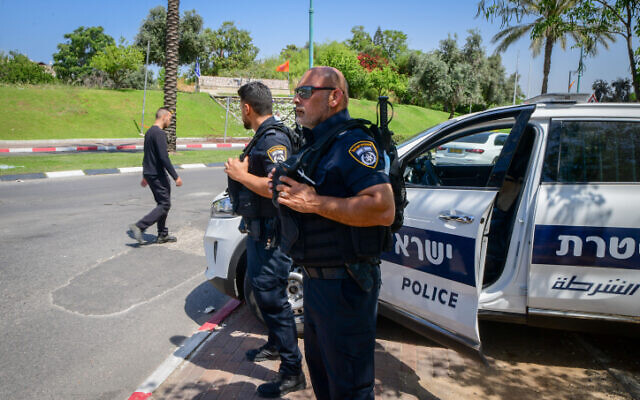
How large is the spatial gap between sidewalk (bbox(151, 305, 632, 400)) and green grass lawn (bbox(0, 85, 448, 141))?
2134 cm

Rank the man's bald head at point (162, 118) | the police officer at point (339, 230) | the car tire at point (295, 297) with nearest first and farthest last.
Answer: the police officer at point (339, 230) < the car tire at point (295, 297) < the man's bald head at point (162, 118)

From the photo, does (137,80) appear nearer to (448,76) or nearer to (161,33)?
(161,33)

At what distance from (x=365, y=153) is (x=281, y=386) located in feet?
5.83

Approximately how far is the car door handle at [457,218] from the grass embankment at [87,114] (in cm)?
2572

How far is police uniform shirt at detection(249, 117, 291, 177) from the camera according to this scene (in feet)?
9.32

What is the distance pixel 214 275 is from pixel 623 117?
10.7 feet

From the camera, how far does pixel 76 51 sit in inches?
2416

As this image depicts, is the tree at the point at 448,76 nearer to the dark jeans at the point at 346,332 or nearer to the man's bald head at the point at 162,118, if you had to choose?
the man's bald head at the point at 162,118

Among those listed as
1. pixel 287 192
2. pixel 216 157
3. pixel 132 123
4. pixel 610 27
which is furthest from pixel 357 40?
pixel 287 192

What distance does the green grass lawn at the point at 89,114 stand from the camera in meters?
25.1

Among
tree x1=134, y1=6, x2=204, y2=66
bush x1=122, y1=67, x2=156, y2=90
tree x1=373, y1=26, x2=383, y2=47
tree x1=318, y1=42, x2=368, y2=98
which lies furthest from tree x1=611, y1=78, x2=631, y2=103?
tree x1=373, y1=26, x2=383, y2=47

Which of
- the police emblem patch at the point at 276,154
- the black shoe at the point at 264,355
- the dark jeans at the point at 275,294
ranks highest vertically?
the police emblem patch at the point at 276,154

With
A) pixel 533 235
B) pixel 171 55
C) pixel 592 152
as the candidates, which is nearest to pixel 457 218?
pixel 533 235

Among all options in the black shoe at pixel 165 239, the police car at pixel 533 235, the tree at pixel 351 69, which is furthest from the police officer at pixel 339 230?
the tree at pixel 351 69
